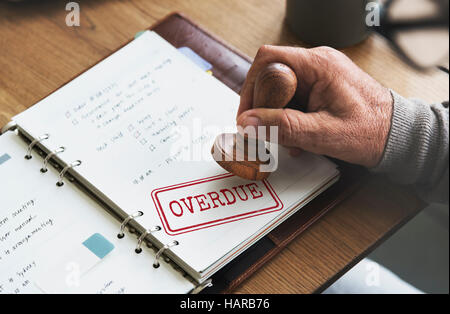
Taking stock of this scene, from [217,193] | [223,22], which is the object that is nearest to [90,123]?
[217,193]

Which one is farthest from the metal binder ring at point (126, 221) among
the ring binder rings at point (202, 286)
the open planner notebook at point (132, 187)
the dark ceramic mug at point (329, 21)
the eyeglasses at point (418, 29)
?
the eyeglasses at point (418, 29)

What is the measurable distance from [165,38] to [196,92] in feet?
0.42

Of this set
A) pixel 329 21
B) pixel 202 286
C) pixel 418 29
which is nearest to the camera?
pixel 202 286

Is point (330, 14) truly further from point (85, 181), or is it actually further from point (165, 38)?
point (85, 181)

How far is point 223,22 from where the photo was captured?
2.90 ft

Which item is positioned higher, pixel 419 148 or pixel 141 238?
pixel 141 238

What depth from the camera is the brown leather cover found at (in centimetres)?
62

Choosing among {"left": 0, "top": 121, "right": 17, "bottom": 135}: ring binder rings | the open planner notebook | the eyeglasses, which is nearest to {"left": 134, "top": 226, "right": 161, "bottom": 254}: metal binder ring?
the open planner notebook

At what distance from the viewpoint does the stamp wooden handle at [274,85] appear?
0.61m

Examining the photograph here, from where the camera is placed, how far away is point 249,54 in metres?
0.84

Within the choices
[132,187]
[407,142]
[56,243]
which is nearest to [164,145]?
[132,187]

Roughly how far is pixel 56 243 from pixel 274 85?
30cm

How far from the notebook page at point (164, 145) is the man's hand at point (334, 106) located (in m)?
0.04

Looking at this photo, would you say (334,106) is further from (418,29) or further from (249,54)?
(418,29)
